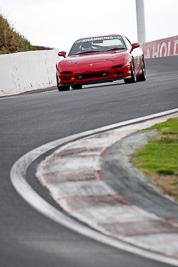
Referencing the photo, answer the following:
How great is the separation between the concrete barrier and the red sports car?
24447 mm

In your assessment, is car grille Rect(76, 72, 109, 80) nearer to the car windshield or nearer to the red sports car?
the red sports car

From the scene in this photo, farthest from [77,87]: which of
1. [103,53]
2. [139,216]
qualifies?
[139,216]

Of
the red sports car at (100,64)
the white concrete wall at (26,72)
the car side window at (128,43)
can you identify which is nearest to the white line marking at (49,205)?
the red sports car at (100,64)

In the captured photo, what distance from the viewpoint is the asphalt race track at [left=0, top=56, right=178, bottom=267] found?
4.09 meters

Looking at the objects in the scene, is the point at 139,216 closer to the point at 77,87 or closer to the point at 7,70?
the point at 77,87

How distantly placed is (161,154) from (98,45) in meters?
10.6

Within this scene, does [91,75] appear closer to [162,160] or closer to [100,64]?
[100,64]

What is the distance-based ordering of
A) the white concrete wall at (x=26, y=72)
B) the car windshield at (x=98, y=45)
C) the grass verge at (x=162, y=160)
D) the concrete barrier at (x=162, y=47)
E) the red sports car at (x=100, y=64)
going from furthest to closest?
the concrete barrier at (x=162, y=47), the white concrete wall at (x=26, y=72), the car windshield at (x=98, y=45), the red sports car at (x=100, y=64), the grass verge at (x=162, y=160)

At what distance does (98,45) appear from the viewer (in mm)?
17391

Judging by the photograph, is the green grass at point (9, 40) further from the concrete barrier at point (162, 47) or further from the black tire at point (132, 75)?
the concrete barrier at point (162, 47)

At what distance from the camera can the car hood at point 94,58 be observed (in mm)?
16328

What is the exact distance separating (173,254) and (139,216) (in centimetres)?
85

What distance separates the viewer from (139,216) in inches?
198

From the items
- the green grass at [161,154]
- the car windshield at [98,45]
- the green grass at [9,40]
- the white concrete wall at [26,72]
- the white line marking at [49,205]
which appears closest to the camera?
the white line marking at [49,205]
